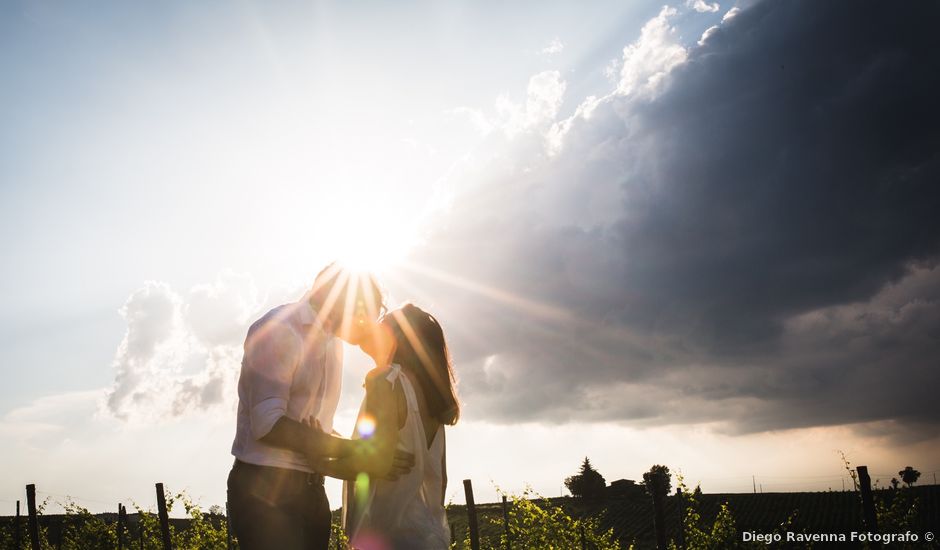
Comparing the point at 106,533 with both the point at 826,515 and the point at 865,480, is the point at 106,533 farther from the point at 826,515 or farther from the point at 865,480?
the point at 826,515

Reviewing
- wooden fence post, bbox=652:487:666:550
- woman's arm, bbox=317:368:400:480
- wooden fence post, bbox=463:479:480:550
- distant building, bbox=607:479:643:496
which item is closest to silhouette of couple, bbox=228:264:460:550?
woman's arm, bbox=317:368:400:480

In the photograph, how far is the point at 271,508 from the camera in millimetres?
2408

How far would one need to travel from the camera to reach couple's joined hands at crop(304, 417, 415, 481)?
7.91ft

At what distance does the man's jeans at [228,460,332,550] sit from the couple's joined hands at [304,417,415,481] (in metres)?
Answer: 0.09

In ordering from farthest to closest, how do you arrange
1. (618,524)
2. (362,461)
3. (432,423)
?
(618,524), (432,423), (362,461)

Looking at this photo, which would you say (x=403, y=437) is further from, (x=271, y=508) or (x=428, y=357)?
(x=271, y=508)

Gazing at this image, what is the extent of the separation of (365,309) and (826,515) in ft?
187

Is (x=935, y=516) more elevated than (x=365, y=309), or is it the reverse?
(x=365, y=309)

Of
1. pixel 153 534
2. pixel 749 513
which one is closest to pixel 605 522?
pixel 749 513

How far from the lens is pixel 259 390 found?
2516mm

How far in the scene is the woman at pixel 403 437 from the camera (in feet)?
7.94

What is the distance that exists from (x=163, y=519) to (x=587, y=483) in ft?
198

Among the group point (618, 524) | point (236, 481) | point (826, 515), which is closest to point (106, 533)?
point (236, 481)

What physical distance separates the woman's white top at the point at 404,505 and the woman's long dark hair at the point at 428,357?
0.08m
